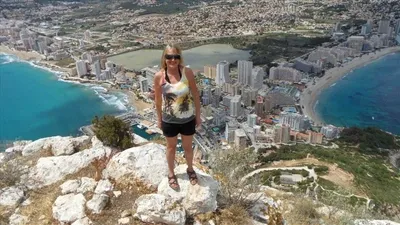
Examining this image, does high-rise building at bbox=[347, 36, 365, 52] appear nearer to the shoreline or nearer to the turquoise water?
the shoreline

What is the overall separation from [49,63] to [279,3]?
2605 inches

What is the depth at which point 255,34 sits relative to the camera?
58.6m

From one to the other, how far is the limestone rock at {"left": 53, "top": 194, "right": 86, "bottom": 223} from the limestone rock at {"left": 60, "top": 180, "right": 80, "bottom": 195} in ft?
0.60

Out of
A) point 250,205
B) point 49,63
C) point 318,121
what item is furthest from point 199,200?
point 49,63

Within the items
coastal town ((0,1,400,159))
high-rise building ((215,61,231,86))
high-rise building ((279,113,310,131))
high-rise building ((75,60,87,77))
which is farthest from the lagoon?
high-rise building ((279,113,310,131))

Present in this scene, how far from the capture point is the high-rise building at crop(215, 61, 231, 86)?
112 ft

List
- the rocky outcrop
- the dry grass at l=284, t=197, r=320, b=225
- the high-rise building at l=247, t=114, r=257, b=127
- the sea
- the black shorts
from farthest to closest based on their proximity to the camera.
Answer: the sea < the high-rise building at l=247, t=114, r=257, b=127 < the rocky outcrop < the dry grass at l=284, t=197, r=320, b=225 < the black shorts

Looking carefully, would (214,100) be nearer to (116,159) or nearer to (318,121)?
(318,121)

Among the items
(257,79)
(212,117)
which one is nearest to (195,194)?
(212,117)

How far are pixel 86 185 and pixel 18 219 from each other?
2.61 feet

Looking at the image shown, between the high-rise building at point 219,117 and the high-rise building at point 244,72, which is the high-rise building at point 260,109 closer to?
the high-rise building at point 219,117

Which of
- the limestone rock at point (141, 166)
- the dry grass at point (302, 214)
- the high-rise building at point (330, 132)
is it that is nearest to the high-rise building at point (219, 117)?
the high-rise building at point (330, 132)

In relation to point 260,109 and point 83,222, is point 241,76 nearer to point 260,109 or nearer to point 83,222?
point 260,109

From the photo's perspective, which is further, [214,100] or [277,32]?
[277,32]
